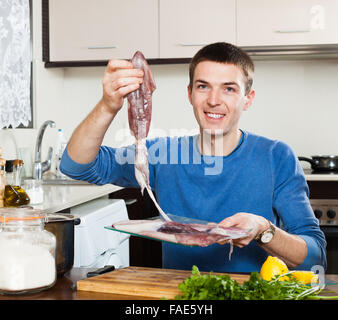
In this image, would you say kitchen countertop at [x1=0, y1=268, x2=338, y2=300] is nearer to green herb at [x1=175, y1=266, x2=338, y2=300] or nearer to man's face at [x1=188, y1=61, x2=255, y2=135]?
green herb at [x1=175, y1=266, x2=338, y2=300]

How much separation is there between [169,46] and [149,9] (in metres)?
0.26

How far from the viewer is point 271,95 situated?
10.5 feet

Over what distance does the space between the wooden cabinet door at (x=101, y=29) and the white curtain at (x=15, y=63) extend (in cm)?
23

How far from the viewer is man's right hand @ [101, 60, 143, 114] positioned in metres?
1.09

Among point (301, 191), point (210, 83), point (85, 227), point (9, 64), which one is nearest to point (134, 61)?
point (210, 83)

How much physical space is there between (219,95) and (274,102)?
5.92 ft

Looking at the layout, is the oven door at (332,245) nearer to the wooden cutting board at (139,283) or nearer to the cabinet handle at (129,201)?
the cabinet handle at (129,201)

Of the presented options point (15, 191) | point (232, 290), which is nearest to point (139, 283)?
point (232, 290)

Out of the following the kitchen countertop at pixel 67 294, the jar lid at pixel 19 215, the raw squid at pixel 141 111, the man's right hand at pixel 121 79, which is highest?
the man's right hand at pixel 121 79

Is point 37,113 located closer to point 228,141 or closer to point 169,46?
point 169,46

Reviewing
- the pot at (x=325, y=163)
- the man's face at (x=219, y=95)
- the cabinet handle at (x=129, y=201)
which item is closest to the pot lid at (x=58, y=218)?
the man's face at (x=219, y=95)

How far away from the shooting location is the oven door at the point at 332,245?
2701mm

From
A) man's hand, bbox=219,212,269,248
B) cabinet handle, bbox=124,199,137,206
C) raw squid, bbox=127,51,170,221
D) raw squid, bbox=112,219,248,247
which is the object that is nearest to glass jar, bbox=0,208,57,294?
raw squid, bbox=112,219,248,247

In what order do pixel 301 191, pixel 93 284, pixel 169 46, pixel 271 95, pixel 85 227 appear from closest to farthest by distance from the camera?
pixel 93 284 → pixel 301 191 → pixel 85 227 → pixel 169 46 → pixel 271 95
